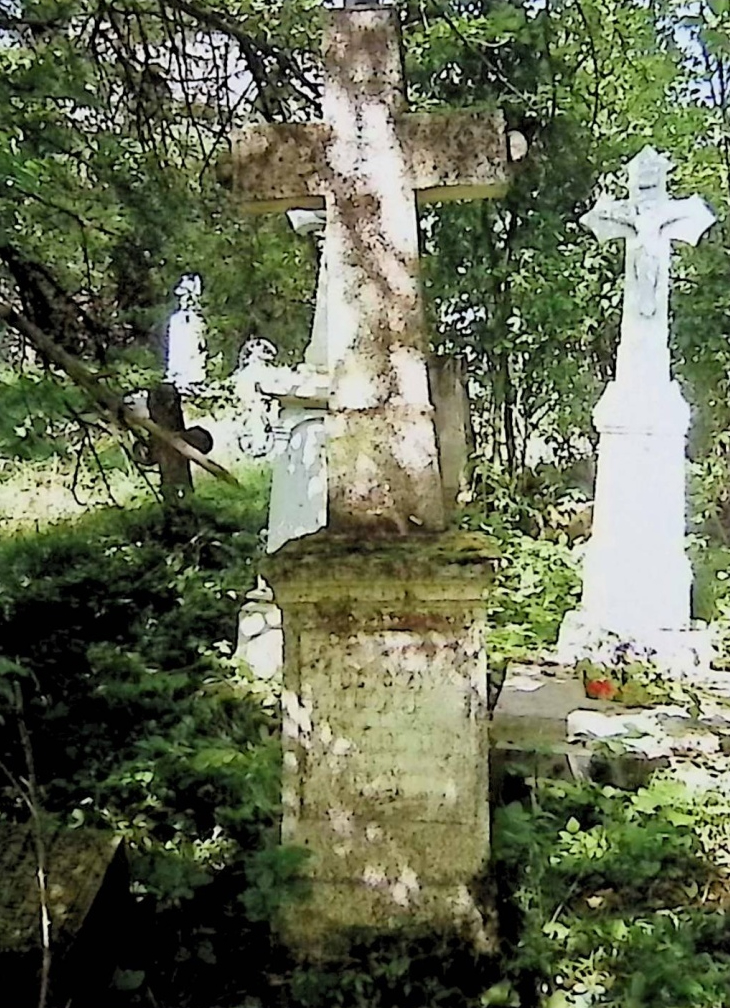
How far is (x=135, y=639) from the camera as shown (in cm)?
703

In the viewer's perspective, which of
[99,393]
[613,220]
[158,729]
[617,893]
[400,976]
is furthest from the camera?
[613,220]

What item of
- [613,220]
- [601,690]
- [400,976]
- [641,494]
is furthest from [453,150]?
[613,220]

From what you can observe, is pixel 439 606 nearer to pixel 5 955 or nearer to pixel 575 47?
pixel 5 955

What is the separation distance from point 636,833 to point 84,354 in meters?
3.16

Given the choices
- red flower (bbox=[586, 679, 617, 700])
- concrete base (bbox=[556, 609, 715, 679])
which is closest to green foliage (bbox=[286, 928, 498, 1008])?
red flower (bbox=[586, 679, 617, 700])

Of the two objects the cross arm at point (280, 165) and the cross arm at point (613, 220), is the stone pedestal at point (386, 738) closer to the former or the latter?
the cross arm at point (280, 165)

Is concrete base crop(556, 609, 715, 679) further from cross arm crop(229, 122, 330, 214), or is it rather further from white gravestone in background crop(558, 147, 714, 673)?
cross arm crop(229, 122, 330, 214)

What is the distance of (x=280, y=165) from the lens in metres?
3.24

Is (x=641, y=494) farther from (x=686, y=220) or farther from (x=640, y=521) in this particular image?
(x=686, y=220)

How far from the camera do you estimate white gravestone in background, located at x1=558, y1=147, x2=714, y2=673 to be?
657 cm

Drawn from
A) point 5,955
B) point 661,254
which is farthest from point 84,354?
point 661,254

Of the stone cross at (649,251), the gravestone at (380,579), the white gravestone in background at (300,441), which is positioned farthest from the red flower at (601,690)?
the gravestone at (380,579)

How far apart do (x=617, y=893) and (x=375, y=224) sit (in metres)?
2.19

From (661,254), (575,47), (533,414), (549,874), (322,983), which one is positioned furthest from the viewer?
A: (533,414)
